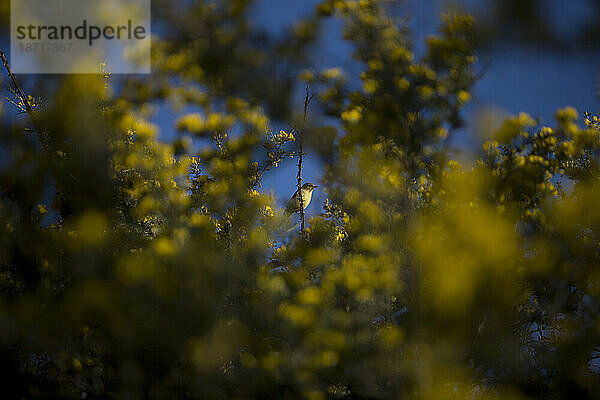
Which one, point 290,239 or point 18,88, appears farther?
point 18,88

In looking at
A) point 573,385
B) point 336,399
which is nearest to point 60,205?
point 336,399

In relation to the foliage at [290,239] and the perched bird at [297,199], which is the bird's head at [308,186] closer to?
the perched bird at [297,199]

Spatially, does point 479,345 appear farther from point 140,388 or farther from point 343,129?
point 140,388

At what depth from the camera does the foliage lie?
1557 mm

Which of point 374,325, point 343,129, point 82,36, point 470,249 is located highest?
point 82,36

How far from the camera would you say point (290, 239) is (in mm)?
1951

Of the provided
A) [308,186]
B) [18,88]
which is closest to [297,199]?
[308,186]

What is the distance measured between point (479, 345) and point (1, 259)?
157cm

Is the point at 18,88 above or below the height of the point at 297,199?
above

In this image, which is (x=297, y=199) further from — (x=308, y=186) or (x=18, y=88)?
(x=18, y=88)

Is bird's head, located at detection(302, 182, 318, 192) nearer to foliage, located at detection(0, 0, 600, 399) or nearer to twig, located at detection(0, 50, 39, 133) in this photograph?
foliage, located at detection(0, 0, 600, 399)

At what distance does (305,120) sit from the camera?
6.11 ft

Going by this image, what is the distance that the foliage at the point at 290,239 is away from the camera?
1.56 metres

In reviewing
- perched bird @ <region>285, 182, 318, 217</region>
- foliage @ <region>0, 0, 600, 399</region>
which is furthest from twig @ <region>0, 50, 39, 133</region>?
perched bird @ <region>285, 182, 318, 217</region>
